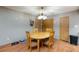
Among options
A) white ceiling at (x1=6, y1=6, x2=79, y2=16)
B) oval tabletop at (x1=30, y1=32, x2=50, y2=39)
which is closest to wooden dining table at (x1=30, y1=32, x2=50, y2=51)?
oval tabletop at (x1=30, y1=32, x2=50, y2=39)

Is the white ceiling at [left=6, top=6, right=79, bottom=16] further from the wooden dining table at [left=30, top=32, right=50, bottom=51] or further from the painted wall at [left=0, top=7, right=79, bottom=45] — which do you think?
the wooden dining table at [left=30, top=32, right=50, bottom=51]

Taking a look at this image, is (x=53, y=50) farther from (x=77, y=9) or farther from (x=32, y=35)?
(x=77, y=9)

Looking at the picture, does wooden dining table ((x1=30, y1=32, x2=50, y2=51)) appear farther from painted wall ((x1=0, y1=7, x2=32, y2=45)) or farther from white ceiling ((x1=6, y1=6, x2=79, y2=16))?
white ceiling ((x1=6, y1=6, x2=79, y2=16))

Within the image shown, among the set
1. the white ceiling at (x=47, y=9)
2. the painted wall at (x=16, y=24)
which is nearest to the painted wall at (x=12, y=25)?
the painted wall at (x=16, y=24)

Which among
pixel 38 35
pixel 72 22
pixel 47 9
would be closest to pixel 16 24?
pixel 38 35

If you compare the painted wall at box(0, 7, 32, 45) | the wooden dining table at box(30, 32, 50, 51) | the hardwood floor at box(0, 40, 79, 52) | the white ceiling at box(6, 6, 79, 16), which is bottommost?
the hardwood floor at box(0, 40, 79, 52)

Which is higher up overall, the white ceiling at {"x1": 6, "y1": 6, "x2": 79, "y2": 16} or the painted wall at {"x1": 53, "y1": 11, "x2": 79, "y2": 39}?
the white ceiling at {"x1": 6, "y1": 6, "x2": 79, "y2": 16}

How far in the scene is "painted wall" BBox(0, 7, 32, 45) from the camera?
1808mm

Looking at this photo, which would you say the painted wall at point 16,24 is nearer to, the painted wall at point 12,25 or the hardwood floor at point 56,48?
the painted wall at point 12,25


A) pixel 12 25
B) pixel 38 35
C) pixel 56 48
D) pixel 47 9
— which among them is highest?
pixel 47 9

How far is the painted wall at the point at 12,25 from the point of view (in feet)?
5.93

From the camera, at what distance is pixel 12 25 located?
1871mm

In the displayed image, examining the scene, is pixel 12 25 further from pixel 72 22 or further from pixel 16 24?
pixel 72 22
